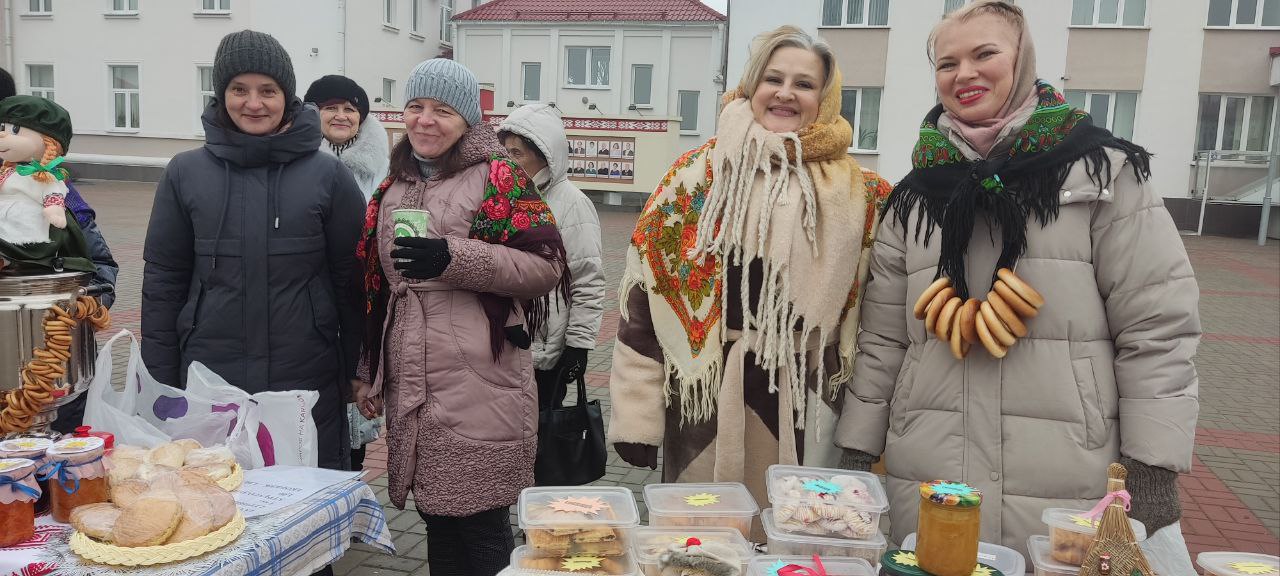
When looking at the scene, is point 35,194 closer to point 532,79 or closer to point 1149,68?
point 1149,68

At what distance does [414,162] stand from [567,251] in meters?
1.01

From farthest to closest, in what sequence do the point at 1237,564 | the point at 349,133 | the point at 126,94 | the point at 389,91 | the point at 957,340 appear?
the point at 389,91, the point at 126,94, the point at 349,133, the point at 957,340, the point at 1237,564

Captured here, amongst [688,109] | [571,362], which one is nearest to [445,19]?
[688,109]

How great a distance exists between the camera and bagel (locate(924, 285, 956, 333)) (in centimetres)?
209

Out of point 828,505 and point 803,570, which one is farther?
point 828,505

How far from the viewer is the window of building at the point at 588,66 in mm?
28438

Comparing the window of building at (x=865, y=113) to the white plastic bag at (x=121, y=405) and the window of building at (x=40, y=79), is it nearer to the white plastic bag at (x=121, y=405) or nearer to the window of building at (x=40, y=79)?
the white plastic bag at (x=121, y=405)

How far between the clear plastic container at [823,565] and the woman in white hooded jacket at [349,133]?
10.5 ft

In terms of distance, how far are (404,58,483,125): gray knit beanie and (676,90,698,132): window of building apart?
2530 centimetres

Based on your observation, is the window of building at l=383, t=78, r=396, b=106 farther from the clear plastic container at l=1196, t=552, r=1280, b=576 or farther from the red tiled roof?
the clear plastic container at l=1196, t=552, r=1280, b=576

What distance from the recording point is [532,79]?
29094mm

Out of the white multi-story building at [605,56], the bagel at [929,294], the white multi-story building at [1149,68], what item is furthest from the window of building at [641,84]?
the bagel at [929,294]

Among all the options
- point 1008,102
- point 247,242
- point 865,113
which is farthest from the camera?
point 865,113

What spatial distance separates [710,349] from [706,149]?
617 millimetres
